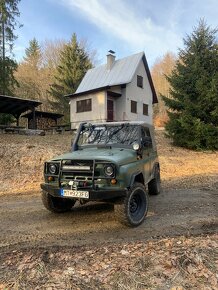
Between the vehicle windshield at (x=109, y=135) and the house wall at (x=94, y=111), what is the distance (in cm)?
1915

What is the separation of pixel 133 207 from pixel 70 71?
35.5 m

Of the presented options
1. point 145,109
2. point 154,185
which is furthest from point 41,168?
point 145,109

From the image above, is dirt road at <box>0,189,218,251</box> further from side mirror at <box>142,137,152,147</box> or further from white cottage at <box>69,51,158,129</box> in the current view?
white cottage at <box>69,51,158,129</box>

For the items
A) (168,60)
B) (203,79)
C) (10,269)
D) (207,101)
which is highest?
(168,60)

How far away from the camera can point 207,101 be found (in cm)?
2005

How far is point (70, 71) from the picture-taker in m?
39.6

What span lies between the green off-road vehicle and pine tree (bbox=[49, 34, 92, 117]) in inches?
1302

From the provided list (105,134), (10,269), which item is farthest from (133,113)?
(10,269)

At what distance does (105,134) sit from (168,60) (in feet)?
195

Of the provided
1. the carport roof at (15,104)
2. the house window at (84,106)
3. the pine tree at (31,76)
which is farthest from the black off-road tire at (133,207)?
the pine tree at (31,76)

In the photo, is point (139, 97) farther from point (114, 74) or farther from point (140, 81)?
point (114, 74)

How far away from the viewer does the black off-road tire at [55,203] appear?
268 inches

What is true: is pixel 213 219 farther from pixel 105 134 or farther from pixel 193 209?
pixel 105 134

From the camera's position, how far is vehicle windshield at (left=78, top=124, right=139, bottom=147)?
7215mm
